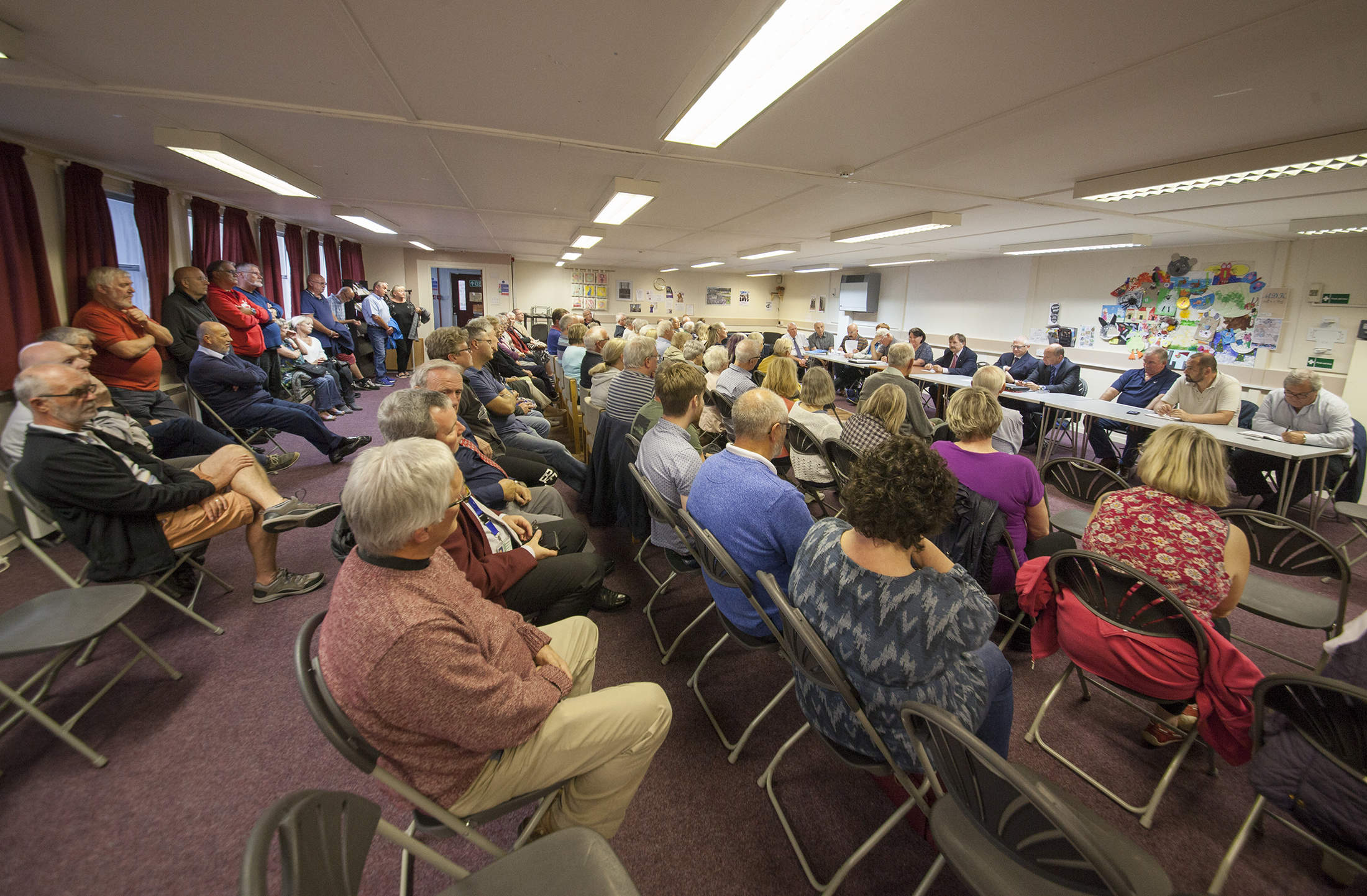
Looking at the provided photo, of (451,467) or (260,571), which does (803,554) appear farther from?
(260,571)

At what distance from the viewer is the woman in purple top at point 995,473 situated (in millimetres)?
2168

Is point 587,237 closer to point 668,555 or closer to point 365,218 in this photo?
point 365,218

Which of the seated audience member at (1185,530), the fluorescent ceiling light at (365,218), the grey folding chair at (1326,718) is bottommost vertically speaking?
the grey folding chair at (1326,718)

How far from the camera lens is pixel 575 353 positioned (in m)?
5.65

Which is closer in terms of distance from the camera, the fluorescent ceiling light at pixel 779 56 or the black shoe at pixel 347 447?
the fluorescent ceiling light at pixel 779 56

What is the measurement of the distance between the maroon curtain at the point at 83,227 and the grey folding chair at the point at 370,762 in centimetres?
435

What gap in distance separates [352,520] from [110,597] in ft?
5.42

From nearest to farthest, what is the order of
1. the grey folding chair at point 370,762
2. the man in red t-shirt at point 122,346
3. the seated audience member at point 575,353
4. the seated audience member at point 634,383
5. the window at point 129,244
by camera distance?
the grey folding chair at point 370,762 < the seated audience member at point 634,383 < the man in red t-shirt at point 122,346 < the window at point 129,244 < the seated audience member at point 575,353

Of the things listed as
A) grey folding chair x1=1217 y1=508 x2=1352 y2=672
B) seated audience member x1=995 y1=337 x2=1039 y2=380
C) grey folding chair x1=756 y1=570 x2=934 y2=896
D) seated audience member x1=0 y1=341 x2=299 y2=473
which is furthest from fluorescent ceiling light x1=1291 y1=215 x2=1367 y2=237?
seated audience member x1=0 y1=341 x2=299 y2=473

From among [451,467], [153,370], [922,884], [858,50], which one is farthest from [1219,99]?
[153,370]

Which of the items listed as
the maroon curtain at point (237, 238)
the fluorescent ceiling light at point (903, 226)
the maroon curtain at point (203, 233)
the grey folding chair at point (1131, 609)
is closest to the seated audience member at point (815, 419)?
the grey folding chair at point (1131, 609)

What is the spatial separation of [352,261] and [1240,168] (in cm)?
1153

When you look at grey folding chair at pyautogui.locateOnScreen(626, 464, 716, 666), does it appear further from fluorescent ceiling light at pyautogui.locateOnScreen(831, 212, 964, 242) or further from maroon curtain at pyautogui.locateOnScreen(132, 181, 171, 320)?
maroon curtain at pyautogui.locateOnScreen(132, 181, 171, 320)

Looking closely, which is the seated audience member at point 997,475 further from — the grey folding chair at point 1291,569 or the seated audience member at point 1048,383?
the seated audience member at point 1048,383
